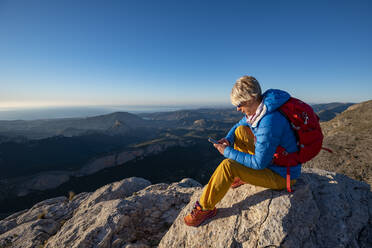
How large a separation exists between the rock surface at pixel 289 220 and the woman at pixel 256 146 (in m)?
0.36

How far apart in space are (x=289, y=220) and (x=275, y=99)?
2.68 metres

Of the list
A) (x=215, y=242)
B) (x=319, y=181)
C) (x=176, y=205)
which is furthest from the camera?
(x=176, y=205)

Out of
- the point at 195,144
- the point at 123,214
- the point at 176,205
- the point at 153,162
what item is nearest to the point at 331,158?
the point at 176,205

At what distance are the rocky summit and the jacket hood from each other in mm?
2343

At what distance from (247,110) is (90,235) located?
6031 mm

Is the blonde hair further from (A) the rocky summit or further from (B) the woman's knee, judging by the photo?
(A) the rocky summit

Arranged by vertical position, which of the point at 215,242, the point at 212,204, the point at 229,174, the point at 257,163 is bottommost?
the point at 215,242

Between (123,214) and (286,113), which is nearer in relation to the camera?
(286,113)

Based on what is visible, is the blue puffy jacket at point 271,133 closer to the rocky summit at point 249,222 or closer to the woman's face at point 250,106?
the woman's face at point 250,106

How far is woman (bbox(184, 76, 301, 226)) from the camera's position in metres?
2.86

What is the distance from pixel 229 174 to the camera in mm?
3453

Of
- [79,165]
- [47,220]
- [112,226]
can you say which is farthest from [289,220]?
[79,165]

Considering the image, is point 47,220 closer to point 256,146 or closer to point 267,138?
point 256,146

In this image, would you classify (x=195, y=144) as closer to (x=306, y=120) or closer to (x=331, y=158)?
(x=331, y=158)
